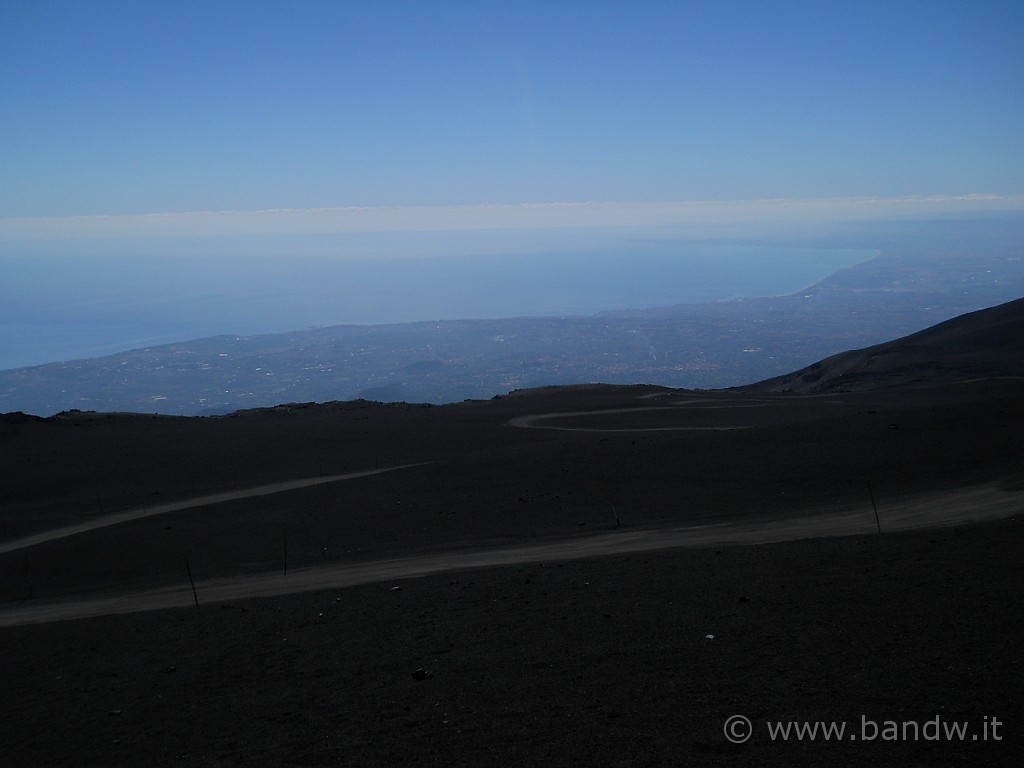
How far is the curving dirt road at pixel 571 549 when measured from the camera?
13297mm

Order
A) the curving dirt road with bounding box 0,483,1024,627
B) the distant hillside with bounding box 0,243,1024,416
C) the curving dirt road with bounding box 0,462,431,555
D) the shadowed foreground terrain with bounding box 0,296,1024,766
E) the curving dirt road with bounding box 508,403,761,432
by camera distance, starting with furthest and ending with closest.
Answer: the distant hillside with bounding box 0,243,1024,416 < the curving dirt road with bounding box 508,403,761,432 < the curving dirt road with bounding box 0,462,431,555 < the curving dirt road with bounding box 0,483,1024,627 < the shadowed foreground terrain with bounding box 0,296,1024,766

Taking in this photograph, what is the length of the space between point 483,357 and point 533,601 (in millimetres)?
126338

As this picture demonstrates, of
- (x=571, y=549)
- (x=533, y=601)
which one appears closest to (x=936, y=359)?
(x=571, y=549)

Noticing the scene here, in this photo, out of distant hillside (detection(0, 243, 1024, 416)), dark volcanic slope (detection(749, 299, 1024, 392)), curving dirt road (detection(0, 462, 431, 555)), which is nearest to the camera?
curving dirt road (detection(0, 462, 431, 555))

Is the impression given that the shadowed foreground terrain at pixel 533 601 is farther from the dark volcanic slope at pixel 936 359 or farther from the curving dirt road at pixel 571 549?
the dark volcanic slope at pixel 936 359

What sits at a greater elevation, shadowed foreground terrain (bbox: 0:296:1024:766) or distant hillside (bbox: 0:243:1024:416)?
distant hillside (bbox: 0:243:1024:416)

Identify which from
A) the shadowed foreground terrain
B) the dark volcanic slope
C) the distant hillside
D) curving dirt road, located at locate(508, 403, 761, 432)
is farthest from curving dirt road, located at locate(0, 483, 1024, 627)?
the distant hillside

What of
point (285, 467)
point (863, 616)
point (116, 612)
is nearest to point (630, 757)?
point (863, 616)

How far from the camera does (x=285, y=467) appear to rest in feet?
81.1

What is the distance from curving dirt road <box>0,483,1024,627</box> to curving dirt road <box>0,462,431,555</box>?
4.51m

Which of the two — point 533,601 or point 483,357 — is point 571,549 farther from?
point 483,357

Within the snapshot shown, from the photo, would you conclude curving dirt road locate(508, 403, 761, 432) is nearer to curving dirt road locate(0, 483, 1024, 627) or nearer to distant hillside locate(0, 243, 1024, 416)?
curving dirt road locate(0, 483, 1024, 627)

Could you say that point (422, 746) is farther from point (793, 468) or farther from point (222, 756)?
point (793, 468)

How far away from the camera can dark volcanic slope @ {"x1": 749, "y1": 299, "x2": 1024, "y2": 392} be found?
1583 inches
